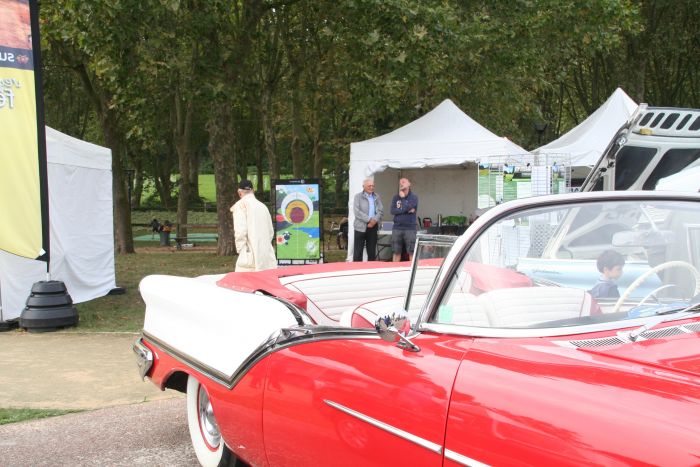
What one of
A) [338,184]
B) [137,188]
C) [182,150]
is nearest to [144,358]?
[182,150]

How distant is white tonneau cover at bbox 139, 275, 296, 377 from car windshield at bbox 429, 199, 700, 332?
0.85 m

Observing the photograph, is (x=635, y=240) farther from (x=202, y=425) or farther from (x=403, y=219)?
(x=403, y=219)

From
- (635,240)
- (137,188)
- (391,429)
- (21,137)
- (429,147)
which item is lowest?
(391,429)

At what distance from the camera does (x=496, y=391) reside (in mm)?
1835

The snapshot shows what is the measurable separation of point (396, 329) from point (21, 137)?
656cm

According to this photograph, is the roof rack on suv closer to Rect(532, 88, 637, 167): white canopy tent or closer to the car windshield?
the car windshield

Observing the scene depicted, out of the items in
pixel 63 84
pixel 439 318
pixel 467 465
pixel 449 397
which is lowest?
pixel 467 465

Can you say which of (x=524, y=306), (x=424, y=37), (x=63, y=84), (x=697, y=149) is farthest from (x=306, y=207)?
(x=63, y=84)

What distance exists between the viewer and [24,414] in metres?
4.83

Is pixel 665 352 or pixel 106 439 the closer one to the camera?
pixel 665 352

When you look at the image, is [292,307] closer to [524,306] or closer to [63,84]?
[524,306]

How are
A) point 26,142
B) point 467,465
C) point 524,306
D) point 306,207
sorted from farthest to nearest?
1. point 306,207
2. point 26,142
3. point 524,306
4. point 467,465

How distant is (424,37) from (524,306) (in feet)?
34.6

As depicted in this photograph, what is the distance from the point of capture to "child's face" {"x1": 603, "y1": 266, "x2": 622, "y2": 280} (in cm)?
235
